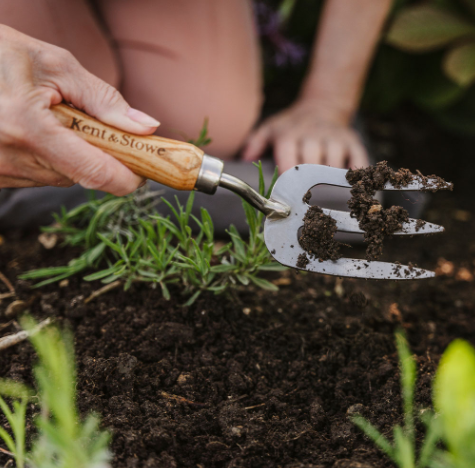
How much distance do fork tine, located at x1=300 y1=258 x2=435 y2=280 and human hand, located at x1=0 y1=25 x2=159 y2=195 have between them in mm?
585

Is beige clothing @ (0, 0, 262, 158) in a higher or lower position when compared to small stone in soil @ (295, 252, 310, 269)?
higher

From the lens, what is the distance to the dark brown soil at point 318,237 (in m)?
1.22

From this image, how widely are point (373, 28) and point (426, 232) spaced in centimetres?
150

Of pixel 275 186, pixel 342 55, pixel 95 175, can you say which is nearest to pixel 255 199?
pixel 275 186

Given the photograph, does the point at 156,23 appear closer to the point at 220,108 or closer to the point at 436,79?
the point at 220,108

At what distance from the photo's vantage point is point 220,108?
220 centimetres

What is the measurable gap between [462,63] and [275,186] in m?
1.47

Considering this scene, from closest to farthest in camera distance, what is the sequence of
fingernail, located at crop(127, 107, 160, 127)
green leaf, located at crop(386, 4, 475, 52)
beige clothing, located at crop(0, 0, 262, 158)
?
fingernail, located at crop(127, 107, 160, 127), beige clothing, located at crop(0, 0, 262, 158), green leaf, located at crop(386, 4, 475, 52)

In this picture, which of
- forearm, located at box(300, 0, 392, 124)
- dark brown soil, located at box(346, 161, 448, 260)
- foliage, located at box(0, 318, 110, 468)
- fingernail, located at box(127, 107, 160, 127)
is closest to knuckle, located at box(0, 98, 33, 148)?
fingernail, located at box(127, 107, 160, 127)

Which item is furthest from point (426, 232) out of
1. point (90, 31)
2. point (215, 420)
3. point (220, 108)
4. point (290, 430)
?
point (90, 31)

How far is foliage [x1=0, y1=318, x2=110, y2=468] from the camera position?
0.69 m

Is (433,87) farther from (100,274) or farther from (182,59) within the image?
(100,274)

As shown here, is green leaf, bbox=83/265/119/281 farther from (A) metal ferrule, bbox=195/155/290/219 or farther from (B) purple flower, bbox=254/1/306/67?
(B) purple flower, bbox=254/1/306/67

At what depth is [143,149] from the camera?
44.0 inches
